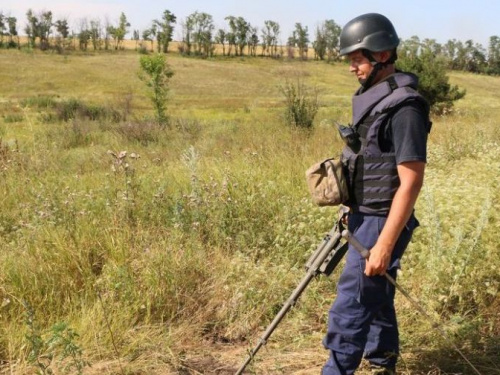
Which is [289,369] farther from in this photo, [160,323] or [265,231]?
[265,231]

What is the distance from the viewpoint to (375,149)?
2271 millimetres

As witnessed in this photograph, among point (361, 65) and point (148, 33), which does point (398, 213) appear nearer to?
point (361, 65)

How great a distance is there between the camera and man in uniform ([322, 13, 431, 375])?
2119mm

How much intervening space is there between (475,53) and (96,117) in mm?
91784

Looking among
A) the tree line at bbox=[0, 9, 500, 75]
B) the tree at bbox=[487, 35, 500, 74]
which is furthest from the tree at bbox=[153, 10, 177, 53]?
the tree at bbox=[487, 35, 500, 74]

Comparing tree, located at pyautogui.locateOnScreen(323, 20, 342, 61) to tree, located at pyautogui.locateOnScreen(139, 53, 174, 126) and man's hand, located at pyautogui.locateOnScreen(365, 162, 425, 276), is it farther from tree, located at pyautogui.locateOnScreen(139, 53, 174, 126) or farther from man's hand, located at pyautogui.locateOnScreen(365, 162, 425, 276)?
man's hand, located at pyautogui.locateOnScreen(365, 162, 425, 276)

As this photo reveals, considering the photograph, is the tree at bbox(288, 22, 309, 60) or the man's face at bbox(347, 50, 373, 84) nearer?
the man's face at bbox(347, 50, 373, 84)

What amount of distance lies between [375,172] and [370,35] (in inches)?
26.6

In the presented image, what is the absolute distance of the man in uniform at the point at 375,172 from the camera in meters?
2.12

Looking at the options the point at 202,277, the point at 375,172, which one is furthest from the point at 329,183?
the point at 202,277

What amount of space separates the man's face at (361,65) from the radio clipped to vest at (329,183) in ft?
1.49

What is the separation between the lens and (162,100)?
21.7 m

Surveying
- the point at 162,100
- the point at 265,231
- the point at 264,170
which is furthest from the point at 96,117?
the point at 265,231

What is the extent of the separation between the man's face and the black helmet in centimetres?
6
